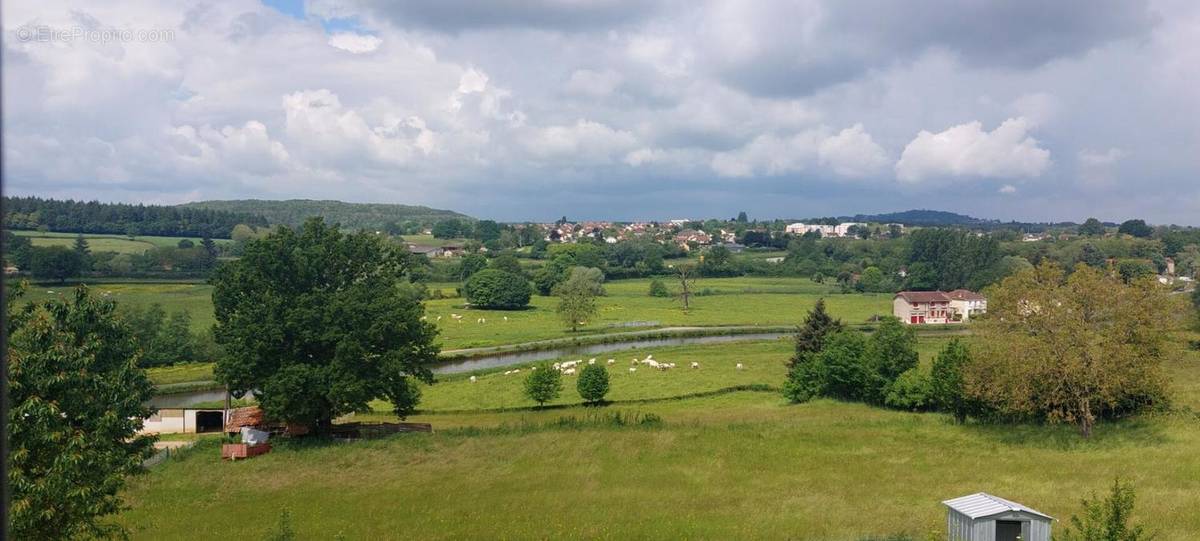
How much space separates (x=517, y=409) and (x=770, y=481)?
21.0m

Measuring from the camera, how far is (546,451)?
30656mm

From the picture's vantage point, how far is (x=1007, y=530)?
17.0 meters

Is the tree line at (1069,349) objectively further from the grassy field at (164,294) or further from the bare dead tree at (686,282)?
the bare dead tree at (686,282)

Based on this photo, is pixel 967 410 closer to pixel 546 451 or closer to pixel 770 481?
pixel 770 481

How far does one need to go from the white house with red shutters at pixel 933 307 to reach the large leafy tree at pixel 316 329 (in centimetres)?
7068

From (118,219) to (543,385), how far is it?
155160 millimetres

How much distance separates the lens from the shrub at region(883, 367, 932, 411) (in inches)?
1515

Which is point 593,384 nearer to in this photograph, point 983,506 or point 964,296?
point 983,506

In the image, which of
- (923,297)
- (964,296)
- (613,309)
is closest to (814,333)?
(923,297)

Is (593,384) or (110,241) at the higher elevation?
(110,241)

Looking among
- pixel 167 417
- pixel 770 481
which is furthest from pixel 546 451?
pixel 167 417

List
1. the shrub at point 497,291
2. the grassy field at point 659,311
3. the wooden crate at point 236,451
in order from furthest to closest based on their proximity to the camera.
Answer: the shrub at point 497,291, the grassy field at point 659,311, the wooden crate at point 236,451

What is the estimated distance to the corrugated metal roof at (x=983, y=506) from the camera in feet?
54.9

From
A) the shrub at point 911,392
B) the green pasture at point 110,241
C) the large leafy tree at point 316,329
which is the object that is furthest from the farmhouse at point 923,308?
the green pasture at point 110,241
